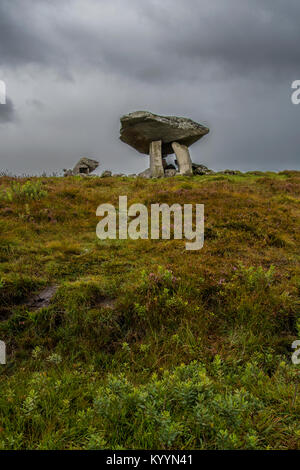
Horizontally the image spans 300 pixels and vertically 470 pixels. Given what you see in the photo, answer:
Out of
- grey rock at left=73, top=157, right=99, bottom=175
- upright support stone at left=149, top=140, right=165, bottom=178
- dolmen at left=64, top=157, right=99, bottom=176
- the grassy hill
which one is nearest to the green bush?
the grassy hill

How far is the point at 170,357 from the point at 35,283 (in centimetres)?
312

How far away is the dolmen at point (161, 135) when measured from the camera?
24.3m

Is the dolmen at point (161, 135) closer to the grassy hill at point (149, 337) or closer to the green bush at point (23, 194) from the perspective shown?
the green bush at point (23, 194)

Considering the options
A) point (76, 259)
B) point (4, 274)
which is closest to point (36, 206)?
Result: point (76, 259)

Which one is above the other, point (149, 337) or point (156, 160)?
point (156, 160)

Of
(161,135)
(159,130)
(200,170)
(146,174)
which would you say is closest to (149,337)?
(146,174)

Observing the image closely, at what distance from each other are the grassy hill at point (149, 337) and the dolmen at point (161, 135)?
54.6 ft

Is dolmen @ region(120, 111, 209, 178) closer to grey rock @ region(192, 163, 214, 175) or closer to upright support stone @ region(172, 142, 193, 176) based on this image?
upright support stone @ region(172, 142, 193, 176)

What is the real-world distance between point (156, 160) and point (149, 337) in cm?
2249

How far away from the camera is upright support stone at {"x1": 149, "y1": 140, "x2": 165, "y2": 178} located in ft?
77.8

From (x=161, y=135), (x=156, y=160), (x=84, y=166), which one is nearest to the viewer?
(x=156, y=160)

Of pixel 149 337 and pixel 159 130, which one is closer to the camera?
Result: pixel 149 337

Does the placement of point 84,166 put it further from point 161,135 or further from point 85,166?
point 161,135

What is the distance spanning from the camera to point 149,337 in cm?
432
